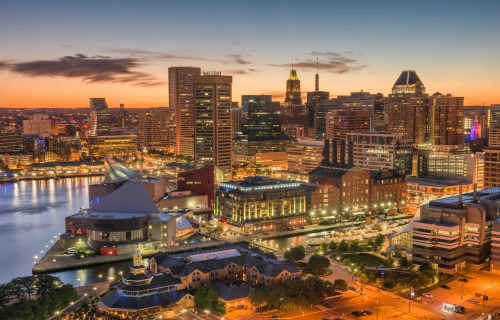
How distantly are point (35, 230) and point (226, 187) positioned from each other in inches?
325

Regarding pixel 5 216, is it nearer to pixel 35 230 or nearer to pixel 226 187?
pixel 35 230

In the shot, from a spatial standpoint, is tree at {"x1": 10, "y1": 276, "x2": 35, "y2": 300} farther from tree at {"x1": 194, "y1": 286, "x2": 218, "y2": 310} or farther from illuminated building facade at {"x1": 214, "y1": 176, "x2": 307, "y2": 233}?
illuminated building facade at {"x1": 214, "y1": 176, "x2": 307, "y2": 233}

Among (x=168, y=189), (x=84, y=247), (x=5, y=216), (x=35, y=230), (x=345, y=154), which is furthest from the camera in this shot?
(x=345, y=154)

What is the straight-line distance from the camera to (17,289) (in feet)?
46.2

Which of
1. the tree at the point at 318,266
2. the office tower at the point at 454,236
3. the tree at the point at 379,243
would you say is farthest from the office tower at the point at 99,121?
the office tower at the point at 454,236

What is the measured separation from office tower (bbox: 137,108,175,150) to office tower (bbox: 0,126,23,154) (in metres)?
14.1

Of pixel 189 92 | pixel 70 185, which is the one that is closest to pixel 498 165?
pixel 70 185

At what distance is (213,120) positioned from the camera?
39.8 m

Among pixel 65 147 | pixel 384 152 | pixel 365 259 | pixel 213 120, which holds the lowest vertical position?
pixel 365 259

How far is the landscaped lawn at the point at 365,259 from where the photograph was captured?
56.7 ft

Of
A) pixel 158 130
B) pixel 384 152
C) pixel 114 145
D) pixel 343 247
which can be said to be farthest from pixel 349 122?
pixel 343 247

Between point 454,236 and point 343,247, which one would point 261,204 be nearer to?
point 343,247

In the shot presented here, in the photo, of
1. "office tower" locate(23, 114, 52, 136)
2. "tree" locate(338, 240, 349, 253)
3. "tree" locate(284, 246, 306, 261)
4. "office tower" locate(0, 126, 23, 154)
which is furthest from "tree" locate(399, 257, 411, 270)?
"office tower" locate(23, 114, 52, 136)

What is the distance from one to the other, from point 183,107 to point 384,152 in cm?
2927
